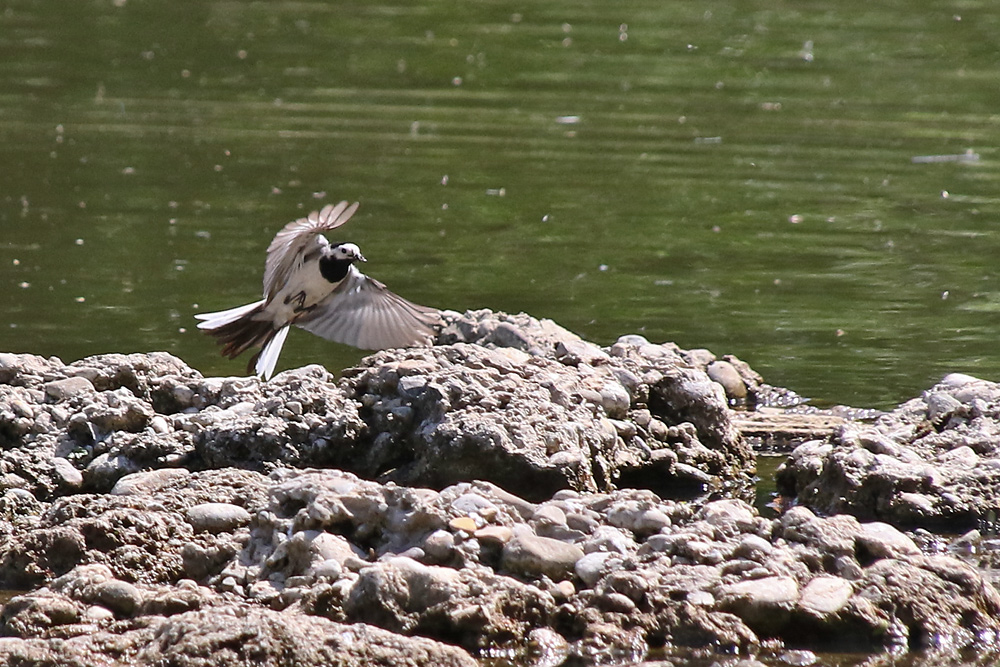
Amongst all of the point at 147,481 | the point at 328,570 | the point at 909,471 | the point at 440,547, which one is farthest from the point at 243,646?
the point at 909,471

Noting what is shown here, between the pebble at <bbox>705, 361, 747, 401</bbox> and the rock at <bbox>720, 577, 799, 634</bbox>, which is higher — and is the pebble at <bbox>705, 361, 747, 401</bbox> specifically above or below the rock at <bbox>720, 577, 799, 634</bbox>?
below

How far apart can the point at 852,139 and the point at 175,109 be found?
7.00 m

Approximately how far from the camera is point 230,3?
25328mm

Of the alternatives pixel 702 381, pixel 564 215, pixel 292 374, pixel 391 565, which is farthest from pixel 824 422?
pixel 564 215

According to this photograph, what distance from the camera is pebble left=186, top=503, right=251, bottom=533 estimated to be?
6.18 m

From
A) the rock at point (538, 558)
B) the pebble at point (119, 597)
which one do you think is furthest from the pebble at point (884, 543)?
the pebble at point (119, 597)

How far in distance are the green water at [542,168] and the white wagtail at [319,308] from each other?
0.97m

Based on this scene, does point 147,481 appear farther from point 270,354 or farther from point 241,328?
point 241,328

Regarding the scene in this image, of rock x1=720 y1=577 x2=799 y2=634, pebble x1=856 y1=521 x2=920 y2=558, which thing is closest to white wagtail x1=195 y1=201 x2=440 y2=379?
pebble x1=856 y1=521 x2=920 y2=558

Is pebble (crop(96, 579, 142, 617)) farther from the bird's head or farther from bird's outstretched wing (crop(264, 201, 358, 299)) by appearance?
the bird's head

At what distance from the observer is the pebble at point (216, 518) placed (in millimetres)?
6176

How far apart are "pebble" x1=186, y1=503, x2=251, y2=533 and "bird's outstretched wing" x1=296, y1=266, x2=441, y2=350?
1949mm

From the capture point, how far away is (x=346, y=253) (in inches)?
313

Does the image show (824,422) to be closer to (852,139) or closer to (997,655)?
(997,655)
